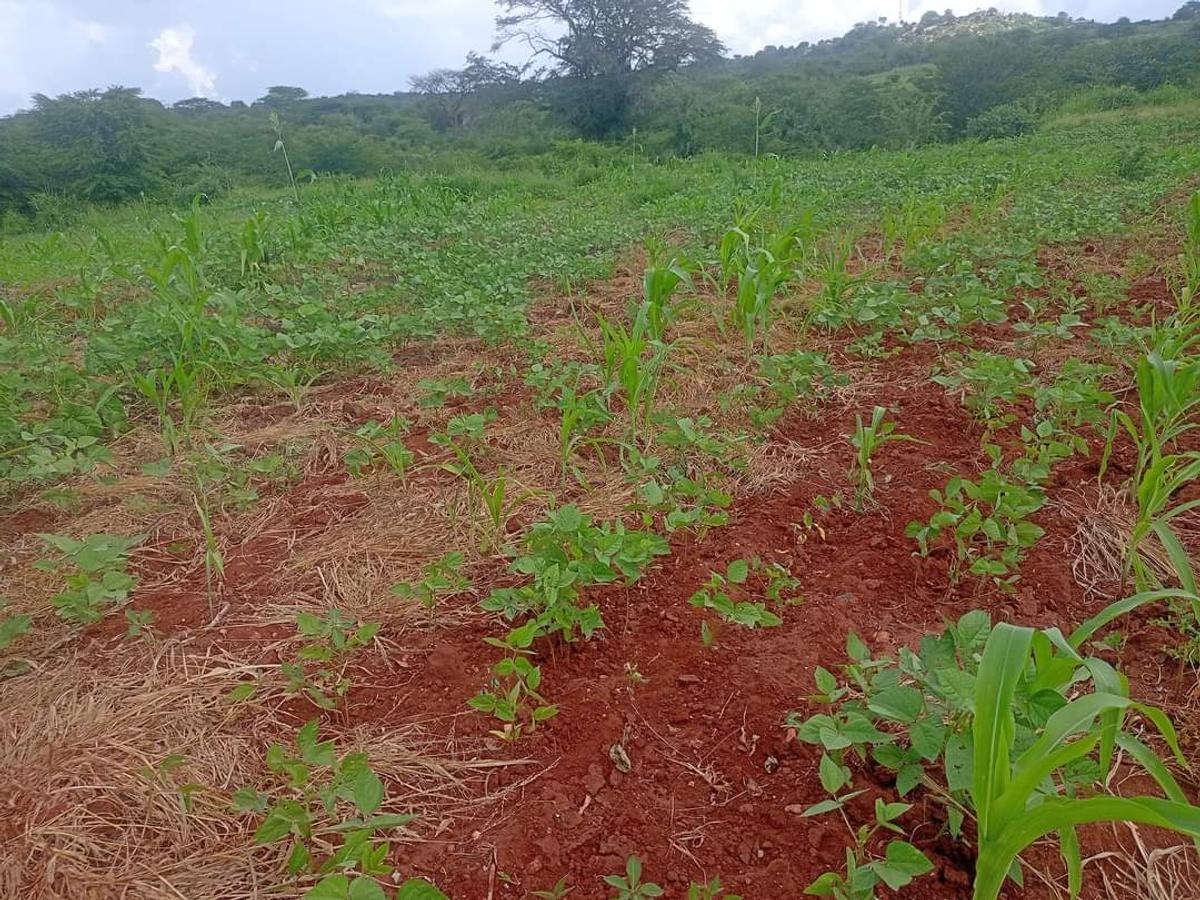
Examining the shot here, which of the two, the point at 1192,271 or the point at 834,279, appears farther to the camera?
the point at 834,279

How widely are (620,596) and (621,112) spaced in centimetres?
1889

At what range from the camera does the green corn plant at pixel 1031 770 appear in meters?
0.79

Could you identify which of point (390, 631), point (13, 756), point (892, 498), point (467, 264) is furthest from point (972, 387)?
point (467, 264)

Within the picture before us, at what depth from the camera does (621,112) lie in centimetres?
1839

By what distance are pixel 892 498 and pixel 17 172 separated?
19644 millimetres

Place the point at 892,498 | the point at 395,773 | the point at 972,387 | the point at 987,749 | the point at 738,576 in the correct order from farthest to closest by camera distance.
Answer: the point at 972,387, the point at 892,498, the point at 738,576, the point at 395,773, the point at 987,749

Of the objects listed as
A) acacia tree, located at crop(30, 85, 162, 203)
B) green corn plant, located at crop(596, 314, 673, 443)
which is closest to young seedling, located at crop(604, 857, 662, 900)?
green corn plant, located at crop(596, 314, 673, 443)

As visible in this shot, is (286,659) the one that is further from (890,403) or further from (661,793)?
(890,403)

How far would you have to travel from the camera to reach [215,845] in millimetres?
1164

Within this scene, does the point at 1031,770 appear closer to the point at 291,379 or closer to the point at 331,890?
the point at 331,890

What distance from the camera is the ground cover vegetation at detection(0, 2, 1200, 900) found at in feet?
3.57

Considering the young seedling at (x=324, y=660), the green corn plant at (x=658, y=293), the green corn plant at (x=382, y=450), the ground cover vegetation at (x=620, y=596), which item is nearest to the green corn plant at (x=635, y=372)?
the ground cover vegetation at (x=620, y=596)

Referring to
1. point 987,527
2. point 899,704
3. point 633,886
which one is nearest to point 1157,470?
point 987,527

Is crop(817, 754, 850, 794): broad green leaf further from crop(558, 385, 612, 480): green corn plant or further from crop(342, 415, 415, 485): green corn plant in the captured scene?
crop(342, 415, 415, 485): green corn plant
